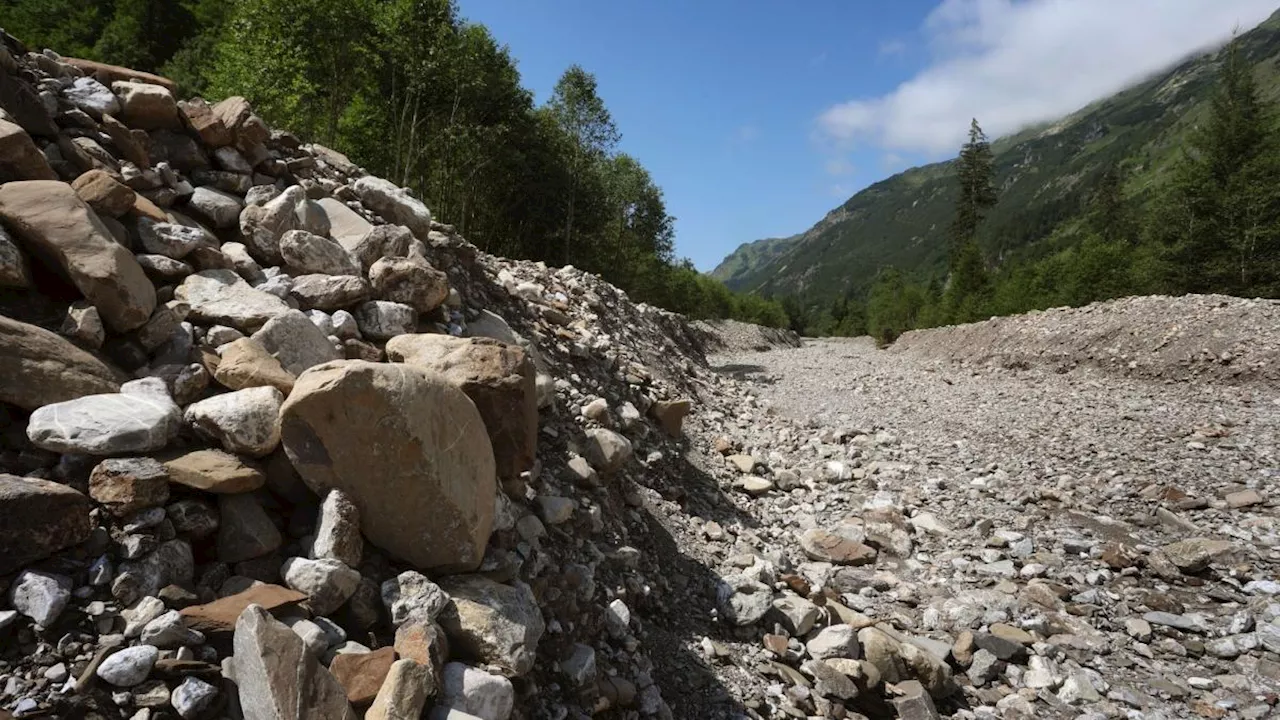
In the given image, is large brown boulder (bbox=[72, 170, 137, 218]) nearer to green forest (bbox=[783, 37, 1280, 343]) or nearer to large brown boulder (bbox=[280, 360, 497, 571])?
large brown boulder (bbox=[280, 360, 497, 571])

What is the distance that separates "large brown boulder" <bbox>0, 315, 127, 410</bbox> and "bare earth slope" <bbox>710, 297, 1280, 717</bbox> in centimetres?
464

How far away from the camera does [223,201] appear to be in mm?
4926

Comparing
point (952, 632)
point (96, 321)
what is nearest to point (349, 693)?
point (96, 321)

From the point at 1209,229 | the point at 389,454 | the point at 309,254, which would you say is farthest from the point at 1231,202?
the point at 389,454

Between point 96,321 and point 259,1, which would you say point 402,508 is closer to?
point 96,321

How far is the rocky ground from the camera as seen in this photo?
7.81 feet

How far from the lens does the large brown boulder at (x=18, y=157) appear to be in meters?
3.54

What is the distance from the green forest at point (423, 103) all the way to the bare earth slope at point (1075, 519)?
15053mm

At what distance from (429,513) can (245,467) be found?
0.89m

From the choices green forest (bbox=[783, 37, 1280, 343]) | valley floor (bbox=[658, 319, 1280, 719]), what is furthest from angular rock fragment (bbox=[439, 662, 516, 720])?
green forest (bbox=[783, 37, 1280, 343])

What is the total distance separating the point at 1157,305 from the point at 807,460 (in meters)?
14.0

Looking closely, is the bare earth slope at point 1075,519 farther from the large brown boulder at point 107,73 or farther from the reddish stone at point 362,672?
the large brown boulder at point 107,73

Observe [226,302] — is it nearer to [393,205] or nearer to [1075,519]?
[393,205]

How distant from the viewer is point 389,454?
3059 mm
